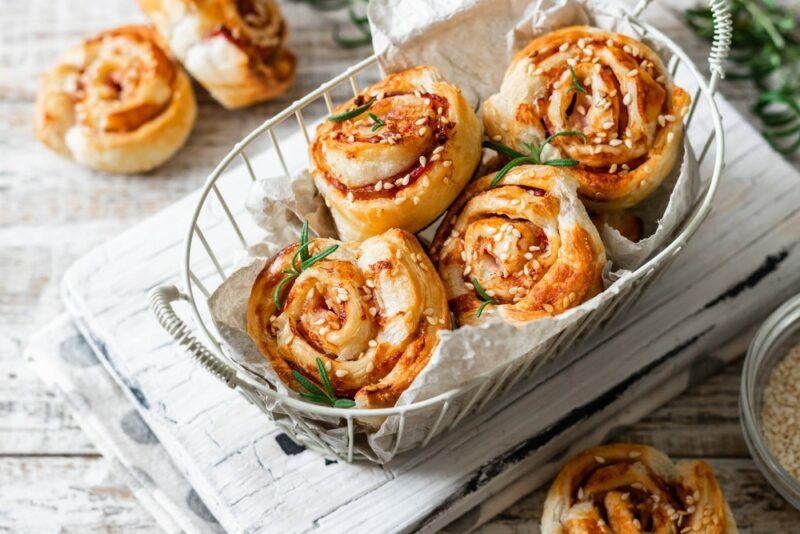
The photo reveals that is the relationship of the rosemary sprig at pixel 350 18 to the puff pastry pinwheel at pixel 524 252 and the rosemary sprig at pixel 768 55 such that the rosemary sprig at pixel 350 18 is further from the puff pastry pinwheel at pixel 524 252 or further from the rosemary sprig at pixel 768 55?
the puff pastry pinwheel at pixel 524 252

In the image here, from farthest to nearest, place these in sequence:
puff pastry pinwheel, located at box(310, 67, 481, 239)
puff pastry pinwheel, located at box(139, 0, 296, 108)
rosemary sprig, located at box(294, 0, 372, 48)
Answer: rosemary sprig, located at box(294, 0, 372, 48) < puff pastry pinwheel, located at box(139, 0, 296, 108) < puff pastry pinwheel, located at box(310, 67, 481, 239)

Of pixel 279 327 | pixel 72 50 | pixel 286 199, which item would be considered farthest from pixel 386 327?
pixel 72 50

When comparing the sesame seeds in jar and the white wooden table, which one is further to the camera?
the white wooden table

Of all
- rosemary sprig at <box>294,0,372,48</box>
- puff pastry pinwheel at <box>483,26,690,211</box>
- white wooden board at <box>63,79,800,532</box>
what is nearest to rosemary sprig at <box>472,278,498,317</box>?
puff pastry pinwheel at <box>483,26,690,211</box>

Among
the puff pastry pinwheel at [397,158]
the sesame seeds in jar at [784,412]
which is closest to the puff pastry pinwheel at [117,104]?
the puff pastry pinwheel at [397,158]

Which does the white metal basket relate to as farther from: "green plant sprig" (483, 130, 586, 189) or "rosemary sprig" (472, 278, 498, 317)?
"green plant sprig" (483, 130, 586, 189)

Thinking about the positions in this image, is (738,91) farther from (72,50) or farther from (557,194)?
(72,50)

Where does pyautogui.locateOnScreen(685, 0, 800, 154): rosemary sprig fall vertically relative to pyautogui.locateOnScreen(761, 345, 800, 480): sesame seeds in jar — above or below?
above
